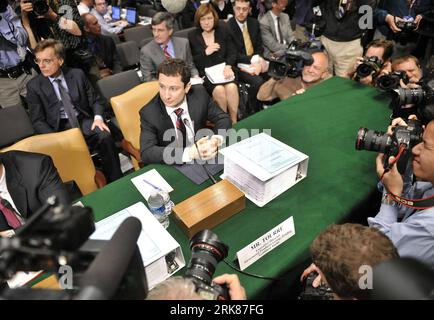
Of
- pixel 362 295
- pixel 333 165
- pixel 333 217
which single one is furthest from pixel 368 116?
pixel 362 295

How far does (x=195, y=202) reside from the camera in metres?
1.59

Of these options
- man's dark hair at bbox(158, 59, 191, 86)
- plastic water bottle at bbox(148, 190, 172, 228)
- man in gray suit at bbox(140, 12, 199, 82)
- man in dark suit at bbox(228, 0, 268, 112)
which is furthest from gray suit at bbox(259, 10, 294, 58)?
plastic water bottle at bbox(148, 190, 172, 228)

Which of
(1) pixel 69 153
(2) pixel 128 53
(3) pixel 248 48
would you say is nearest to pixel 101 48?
(2) pixel 128 53

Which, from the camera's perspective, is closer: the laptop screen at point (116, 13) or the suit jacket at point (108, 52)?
the suit jacket at point (108, 52)

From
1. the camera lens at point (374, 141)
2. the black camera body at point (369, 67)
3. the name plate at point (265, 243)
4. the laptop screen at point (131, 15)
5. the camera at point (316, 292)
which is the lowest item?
the camera at point (316, 292)

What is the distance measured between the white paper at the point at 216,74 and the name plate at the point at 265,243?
2450 mm

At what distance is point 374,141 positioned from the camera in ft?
5.45

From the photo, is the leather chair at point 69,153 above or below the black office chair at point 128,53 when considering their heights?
below

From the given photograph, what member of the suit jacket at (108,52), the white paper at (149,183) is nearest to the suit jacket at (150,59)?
the suit jacket at (108,52)

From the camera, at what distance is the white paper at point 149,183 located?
1.78 m

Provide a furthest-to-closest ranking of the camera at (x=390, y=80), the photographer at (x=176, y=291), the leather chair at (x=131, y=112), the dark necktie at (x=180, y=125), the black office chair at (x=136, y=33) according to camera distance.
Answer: the black office chair at (x=136, y=33), the leather chair at (x=131, y=112), the camera at (x=390, y=80), the dark necktie at (x=180, y=125), the photographer at (x=176, y=291)

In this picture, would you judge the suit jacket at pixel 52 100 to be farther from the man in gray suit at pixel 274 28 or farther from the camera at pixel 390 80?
the camera at pixel 390 80

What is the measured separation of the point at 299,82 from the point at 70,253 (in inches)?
123

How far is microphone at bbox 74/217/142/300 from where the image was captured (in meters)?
0.58
